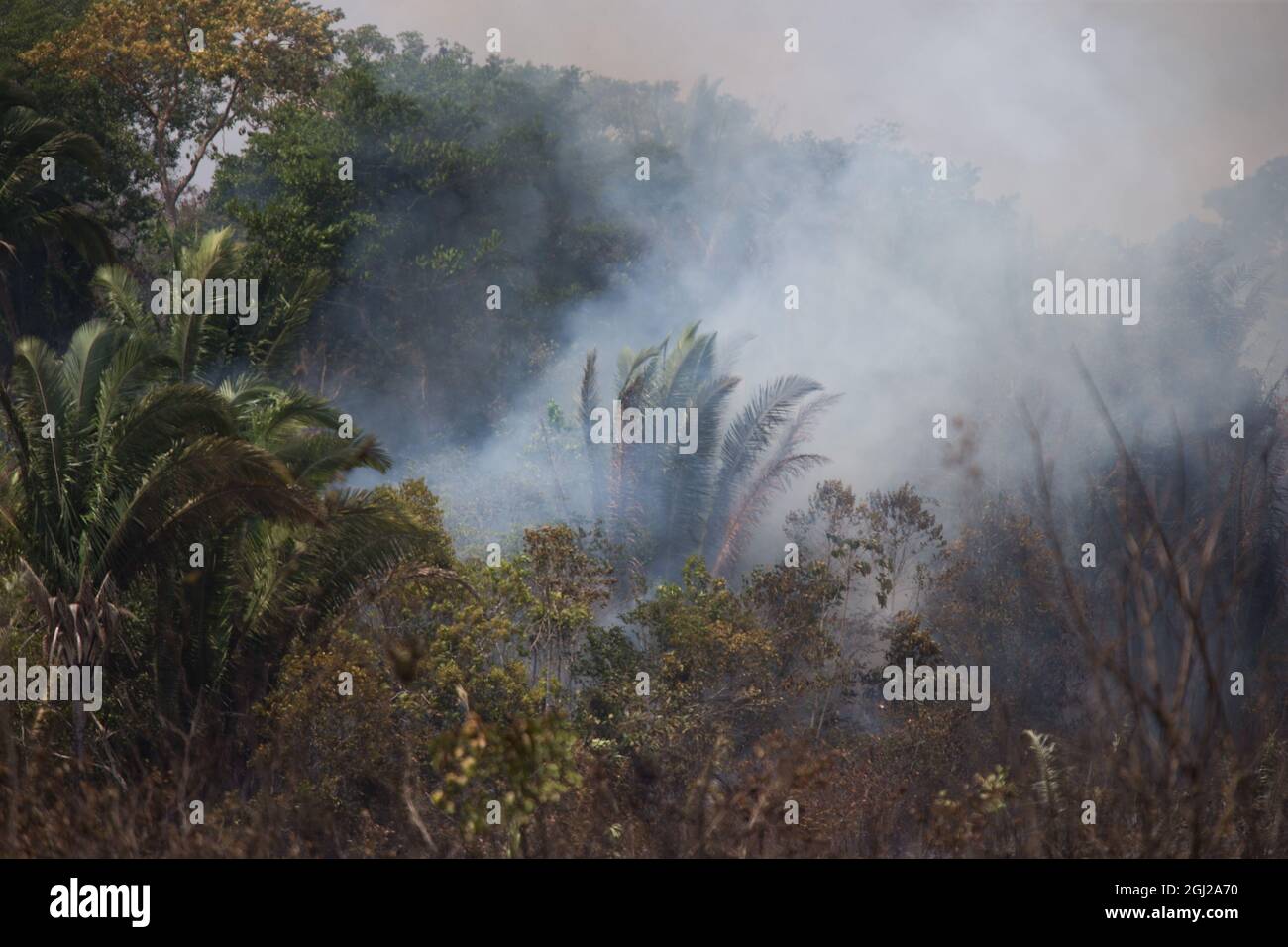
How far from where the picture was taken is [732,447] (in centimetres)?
2173

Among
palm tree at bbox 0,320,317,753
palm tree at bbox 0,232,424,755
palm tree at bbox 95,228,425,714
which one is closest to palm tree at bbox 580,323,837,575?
palm tree at bbox 0,232,424,755

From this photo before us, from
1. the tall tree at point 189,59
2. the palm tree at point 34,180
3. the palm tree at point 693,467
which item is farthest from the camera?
the tall tree at point 189,59

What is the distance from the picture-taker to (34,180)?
65.5 feet

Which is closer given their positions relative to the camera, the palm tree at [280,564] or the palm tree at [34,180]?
the palm tree at [280,564]

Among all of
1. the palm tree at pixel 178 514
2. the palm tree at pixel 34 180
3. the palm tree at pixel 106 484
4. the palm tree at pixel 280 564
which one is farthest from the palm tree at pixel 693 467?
the palm tree at pixel 106 484

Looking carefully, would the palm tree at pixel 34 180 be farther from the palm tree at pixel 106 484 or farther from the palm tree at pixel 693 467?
the palm tree at pixel 106 484

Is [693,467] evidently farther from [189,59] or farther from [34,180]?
[189,59]

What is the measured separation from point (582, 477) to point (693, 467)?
2544mm

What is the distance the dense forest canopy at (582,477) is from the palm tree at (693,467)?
0.24 ft

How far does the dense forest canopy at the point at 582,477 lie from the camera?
8.44m

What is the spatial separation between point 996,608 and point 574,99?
1771 cm

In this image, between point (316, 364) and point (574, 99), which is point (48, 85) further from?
point (574, 99)
